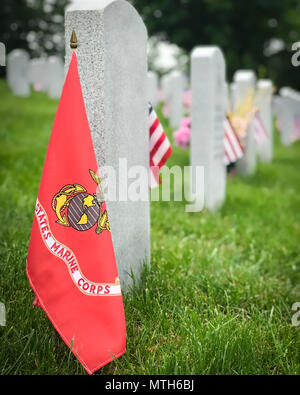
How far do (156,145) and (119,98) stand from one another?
69cm

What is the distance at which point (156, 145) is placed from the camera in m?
3.11

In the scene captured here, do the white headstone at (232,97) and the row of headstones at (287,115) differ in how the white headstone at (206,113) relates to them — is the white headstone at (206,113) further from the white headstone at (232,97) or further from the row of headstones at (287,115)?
the row of headstones at (287,115)

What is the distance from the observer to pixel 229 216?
474 centimetres

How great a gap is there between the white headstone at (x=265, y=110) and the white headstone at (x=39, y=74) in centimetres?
644

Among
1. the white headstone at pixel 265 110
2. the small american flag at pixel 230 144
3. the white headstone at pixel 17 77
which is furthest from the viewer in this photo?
the white headstone at pixel 17 77

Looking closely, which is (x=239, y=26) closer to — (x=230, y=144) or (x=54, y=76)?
(x=54, y=76)

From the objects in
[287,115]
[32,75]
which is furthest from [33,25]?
[287,115]

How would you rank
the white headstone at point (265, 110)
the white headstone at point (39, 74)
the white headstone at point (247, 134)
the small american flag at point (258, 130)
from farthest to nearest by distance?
the white headstone at point (39, 74), the white headstone at point (265, 110), the small american flag at point (258, 130), the white headstone at point (247, 134)

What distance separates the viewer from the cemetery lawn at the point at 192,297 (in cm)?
207

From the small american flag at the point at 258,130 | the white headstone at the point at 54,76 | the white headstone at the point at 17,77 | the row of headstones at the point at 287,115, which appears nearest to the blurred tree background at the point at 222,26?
the row of headstones at the point at 287,115

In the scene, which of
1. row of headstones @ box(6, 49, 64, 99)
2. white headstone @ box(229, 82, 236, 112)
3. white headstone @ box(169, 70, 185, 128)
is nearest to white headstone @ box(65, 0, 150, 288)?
white headstone @ box(229, 82, 236, 112)

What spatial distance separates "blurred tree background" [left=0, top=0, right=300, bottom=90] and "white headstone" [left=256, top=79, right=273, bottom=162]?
51.9 feet

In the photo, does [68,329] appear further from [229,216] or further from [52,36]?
[52,36]
